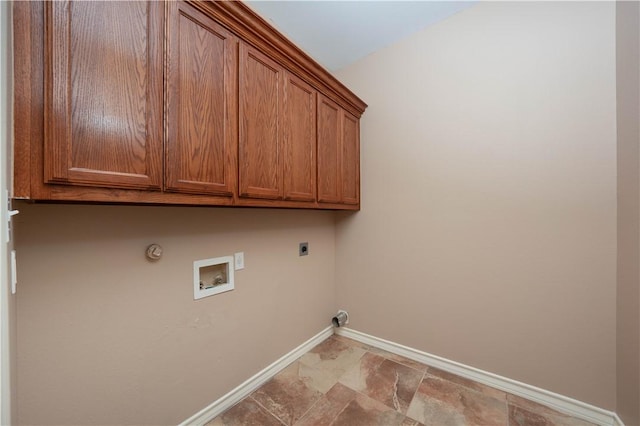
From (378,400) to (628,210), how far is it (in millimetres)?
1787

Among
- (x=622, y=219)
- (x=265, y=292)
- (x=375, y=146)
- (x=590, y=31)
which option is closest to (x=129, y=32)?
(x=265, y=292)

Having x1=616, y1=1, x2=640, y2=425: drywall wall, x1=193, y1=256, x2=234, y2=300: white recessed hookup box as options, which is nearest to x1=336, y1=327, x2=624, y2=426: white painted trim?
x1=616, y1=1, x2=640, y2=425: drywall wall

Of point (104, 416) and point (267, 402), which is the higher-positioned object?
point (104, 416)

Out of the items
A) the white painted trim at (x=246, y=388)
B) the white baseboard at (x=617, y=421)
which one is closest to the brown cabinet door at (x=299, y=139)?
the white painted trim at (x=246, y=388)

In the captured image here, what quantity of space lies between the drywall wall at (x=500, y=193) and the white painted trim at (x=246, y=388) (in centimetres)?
65

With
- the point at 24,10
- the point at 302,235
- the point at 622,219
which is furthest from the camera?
the point at 302,235

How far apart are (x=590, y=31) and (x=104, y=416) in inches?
129

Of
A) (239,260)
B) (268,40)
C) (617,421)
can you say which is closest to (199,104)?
(268,40)

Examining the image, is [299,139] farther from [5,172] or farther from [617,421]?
[617,421]

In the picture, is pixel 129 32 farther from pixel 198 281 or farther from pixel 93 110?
pixel 198 281

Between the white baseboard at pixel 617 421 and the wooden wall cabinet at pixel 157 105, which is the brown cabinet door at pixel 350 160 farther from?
the white baseboard at pixel 617 421

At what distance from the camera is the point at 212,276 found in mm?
1538

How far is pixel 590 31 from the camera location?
141 centimetres

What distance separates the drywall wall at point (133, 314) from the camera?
3.14ft
